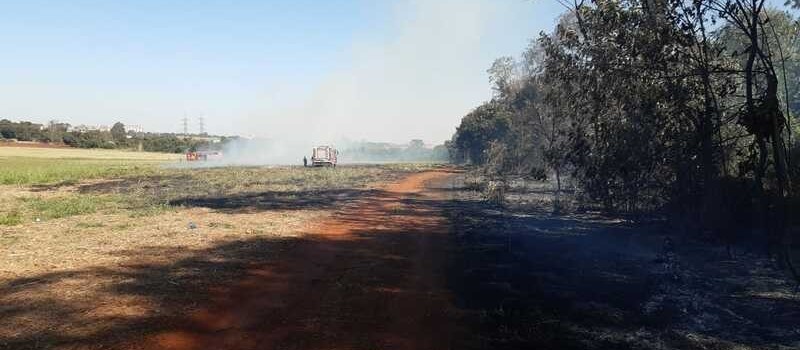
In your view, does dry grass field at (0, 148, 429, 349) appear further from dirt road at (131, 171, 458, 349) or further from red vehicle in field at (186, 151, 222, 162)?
red vehicle in field at (186, 151, 222, 162)

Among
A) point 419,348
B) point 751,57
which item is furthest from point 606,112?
point 419,348

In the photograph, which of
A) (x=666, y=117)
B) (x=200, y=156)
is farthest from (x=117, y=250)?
(x=200, y=156)

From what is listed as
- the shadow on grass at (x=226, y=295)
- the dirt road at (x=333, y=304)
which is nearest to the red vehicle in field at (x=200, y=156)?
the shadow on grass at (x=226, y=295)

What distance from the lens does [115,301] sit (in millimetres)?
7039

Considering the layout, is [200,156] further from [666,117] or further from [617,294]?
[617,294]

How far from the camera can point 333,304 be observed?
6.95 metres

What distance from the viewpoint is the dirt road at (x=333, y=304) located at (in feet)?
18.5

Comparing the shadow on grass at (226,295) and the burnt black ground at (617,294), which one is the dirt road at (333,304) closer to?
the shadow on grass at (226,295)

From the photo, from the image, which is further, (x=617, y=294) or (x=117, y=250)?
(x=117, y=250)

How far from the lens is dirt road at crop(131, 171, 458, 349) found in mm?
5629

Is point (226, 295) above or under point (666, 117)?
under

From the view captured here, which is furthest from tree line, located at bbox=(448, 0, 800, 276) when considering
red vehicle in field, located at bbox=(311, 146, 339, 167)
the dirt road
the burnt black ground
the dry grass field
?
red vehicle in field, located at bbox=(311, 146, 339, 167)

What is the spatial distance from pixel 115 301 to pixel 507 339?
5.73 meters

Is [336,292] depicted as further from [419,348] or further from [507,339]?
[507,339]
